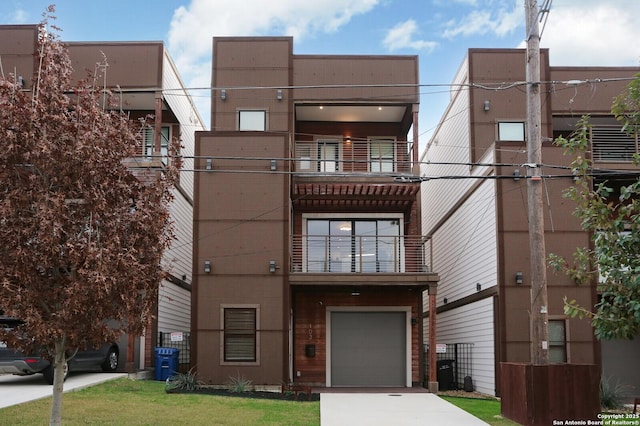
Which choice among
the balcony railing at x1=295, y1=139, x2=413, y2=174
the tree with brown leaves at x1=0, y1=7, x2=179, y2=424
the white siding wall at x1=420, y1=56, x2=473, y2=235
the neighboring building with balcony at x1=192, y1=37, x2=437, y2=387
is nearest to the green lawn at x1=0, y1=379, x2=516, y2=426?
the tree with brown leaves at x1=0, y1=7, x2=179, y2=424

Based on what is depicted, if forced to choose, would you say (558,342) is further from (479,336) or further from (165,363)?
(165,363)

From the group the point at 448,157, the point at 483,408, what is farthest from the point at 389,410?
the point at 448,157

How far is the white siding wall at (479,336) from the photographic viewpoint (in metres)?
18.3

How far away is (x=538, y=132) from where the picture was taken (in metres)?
13.3

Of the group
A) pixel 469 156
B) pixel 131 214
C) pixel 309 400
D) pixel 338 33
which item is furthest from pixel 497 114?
pixel 131 214

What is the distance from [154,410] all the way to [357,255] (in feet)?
31.6

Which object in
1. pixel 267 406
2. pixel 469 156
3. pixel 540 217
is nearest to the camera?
pixel 540 217

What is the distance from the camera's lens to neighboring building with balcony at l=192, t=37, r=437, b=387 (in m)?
19.2

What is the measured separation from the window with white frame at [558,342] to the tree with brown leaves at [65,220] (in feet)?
39.6

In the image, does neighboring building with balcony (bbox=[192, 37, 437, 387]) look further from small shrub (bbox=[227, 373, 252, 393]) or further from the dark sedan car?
the dark sedan car

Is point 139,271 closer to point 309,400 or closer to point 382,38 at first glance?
point 309,400

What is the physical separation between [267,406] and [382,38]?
13602 millimetres

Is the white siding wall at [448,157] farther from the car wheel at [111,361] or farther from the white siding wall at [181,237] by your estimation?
the car wheel at [111,361]

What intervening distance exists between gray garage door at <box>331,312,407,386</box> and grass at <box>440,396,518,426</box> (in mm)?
3997
